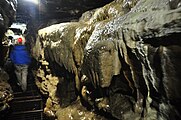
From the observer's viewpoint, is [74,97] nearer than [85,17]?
Yes

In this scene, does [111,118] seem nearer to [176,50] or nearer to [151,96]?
[151,96]

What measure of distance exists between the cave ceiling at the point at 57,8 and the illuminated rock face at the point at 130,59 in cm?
237

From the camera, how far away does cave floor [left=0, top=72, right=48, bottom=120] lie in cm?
816

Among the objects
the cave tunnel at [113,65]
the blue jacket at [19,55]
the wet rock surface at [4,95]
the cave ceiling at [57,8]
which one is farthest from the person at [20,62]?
the cave ceiling at [57,8]

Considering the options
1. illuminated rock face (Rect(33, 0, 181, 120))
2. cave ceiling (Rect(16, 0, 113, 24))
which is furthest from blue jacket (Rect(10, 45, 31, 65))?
illuminated rock face (Rect(33, 0, 181, 120))

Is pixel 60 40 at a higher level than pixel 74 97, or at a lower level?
higher

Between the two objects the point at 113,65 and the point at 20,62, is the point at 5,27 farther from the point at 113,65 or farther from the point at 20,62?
the point at 113,65

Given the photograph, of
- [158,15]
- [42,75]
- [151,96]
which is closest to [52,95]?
[42,75]

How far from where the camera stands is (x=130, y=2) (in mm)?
5258

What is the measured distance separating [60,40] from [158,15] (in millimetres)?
4176

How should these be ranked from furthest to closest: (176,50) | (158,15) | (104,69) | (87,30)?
(87,30) < (104,69) < (158,15) < (176,50)

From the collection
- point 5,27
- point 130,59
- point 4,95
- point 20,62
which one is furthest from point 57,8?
point 130,59

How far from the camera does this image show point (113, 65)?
3.91m

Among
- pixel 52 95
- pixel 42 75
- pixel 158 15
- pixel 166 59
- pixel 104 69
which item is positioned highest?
pixel 158 15
